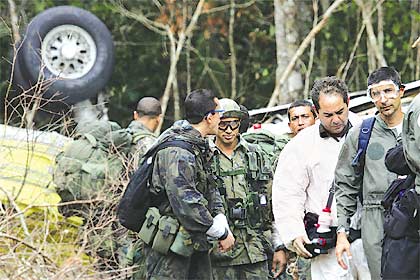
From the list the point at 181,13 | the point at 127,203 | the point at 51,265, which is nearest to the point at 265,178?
the point at 127,203

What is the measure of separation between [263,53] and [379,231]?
11814mm

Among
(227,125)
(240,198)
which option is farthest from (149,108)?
(240,198)

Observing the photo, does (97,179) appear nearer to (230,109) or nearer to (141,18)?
(230,109)

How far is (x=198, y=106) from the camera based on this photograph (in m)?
6.39

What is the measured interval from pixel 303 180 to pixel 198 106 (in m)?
0.85

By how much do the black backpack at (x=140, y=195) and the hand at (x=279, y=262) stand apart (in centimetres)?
116

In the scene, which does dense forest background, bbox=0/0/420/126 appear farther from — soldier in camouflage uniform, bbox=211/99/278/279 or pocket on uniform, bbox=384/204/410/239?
pocket on uniform, bbox=384/204/410/239

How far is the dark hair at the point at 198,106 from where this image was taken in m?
6.39

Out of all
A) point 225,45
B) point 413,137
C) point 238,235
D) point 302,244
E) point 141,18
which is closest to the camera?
point 413,137

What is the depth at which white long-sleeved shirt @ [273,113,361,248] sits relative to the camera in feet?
20.6

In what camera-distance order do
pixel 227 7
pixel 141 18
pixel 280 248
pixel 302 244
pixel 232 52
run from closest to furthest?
1. pixel 302 244
2. pixel 280 248
3. pixel 141 18
4. pixel 227 7
5. pixel 232 52

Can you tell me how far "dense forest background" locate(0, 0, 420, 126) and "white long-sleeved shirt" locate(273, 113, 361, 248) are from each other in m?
9.25

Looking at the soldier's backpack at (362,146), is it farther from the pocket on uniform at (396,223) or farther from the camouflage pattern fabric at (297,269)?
the camouflage pattern fabric at (297,269)

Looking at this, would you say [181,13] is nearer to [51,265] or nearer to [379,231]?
[51,265]
